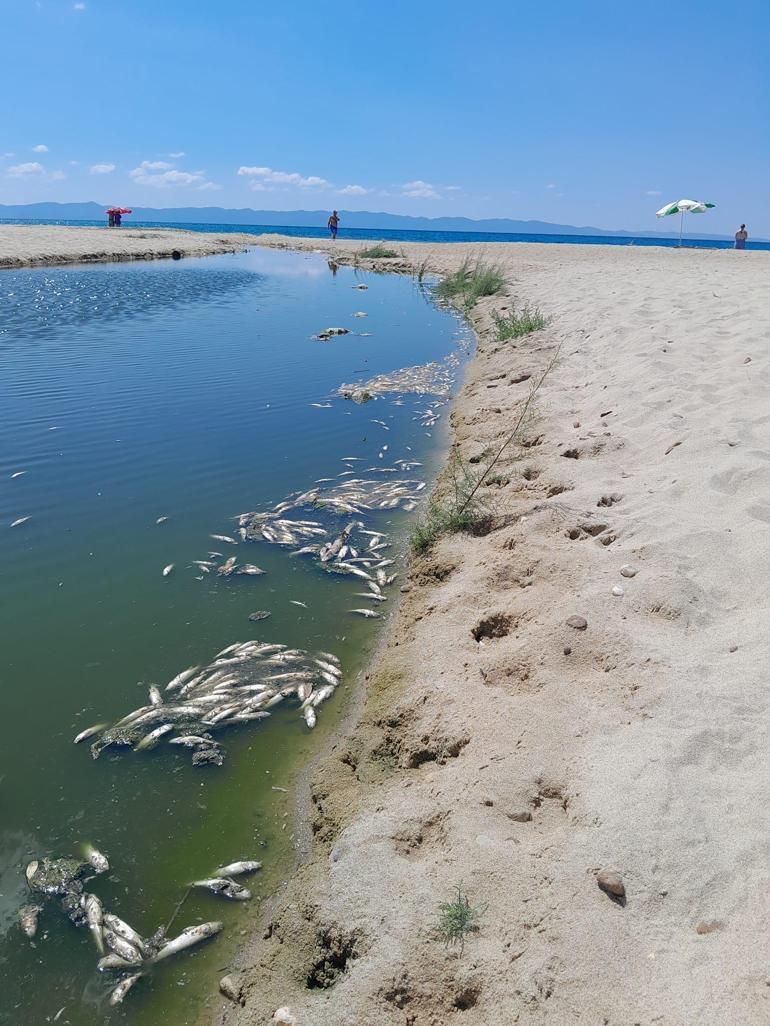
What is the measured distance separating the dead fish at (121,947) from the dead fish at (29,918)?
1.36ft

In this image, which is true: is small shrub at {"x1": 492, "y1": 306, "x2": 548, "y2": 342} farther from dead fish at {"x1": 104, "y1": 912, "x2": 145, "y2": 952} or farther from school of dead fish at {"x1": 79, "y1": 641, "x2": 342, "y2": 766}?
dead fish at {"x1": 104, "y1": 912, "x2": 145, "y2": 952}

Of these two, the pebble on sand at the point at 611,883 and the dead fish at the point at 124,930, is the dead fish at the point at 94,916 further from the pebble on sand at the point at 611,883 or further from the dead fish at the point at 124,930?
the pebble on sand at the point at 611,883

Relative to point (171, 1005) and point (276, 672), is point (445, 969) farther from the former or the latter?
point (276, 672)

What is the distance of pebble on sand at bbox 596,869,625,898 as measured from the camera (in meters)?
2.90

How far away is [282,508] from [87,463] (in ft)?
10.8

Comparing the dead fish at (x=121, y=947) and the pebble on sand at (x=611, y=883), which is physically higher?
the pebble on sand at (x=611, y=883)

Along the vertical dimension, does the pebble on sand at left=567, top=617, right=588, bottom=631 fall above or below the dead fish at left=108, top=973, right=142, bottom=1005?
above

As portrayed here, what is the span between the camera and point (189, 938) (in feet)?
12.1

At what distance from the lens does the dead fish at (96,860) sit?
4.08 m

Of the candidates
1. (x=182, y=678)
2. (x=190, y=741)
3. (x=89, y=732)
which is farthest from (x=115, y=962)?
(x=182, y=678)

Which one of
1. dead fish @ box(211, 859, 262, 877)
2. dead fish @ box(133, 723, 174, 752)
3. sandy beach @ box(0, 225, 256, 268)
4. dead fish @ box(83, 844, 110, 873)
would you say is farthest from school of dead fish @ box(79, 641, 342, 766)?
sandy beach @ box(0, 225, 256, 268)

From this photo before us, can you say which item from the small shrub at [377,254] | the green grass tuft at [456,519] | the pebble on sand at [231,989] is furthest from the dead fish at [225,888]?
the small shrub at [377,254]

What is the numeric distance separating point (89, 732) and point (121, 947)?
5.86 feet

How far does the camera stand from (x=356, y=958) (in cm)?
310
